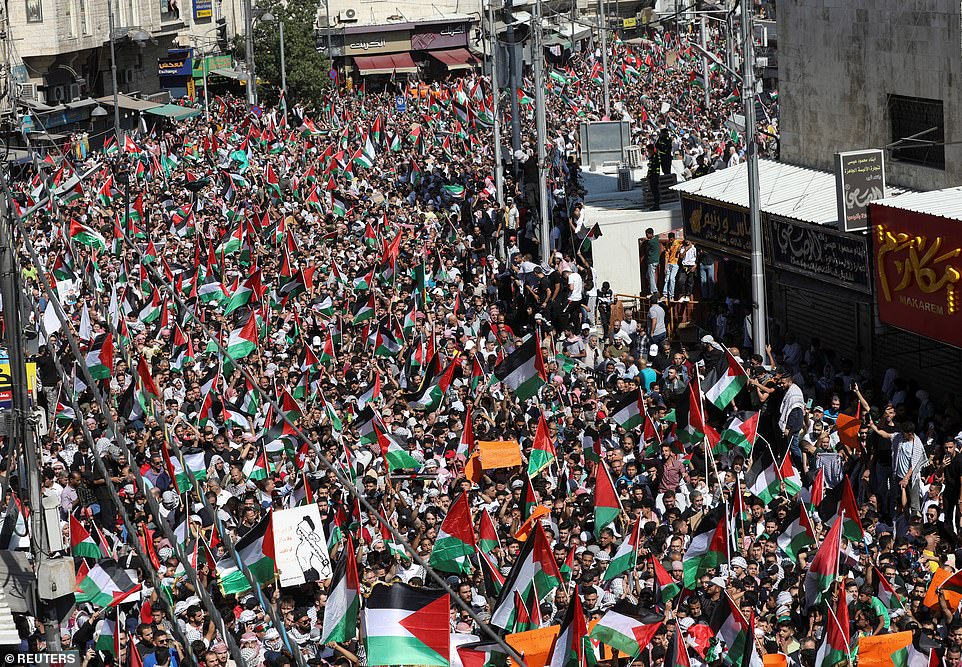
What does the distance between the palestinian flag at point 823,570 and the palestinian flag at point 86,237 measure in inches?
814

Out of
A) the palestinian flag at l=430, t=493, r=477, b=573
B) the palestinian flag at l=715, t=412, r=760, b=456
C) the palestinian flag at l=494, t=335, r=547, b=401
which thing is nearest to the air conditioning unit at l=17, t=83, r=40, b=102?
the palestinian flag at l=494, t=335, r=547, b=401

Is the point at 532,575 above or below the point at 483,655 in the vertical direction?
above

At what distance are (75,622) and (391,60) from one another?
72.8m

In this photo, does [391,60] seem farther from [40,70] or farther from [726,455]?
[726,455]

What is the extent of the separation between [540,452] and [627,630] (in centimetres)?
529

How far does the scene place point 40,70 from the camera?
6144 centimetres

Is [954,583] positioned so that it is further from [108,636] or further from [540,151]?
[540,151]

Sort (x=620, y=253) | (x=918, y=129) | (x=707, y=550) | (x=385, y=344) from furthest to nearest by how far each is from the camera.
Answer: (x=620, y=253)
(x=385, y=344)
(x=918, y=129)
(x=707, y=550)

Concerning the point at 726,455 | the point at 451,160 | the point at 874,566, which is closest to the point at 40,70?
the point at 451,160

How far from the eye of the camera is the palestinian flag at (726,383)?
1881 centimetres

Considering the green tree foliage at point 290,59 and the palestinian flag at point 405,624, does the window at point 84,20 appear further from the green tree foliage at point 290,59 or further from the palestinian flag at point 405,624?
the palestinian flag at point 405,624

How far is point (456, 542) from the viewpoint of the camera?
48.2 feet

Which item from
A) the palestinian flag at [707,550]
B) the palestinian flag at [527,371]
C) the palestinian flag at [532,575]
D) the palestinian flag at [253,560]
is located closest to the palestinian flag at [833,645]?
the palestinian flag at [707,550]

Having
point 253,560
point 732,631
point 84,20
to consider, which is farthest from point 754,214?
point 84,20
